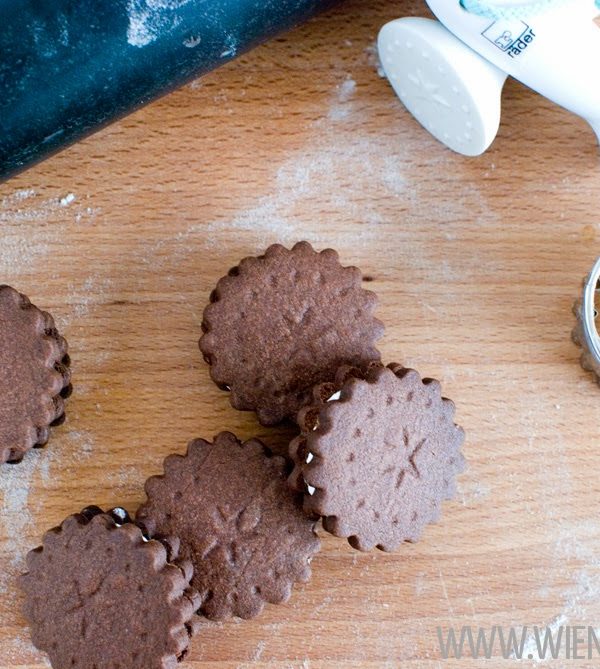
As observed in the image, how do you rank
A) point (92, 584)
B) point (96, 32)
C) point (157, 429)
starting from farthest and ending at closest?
point (157, 429)
point (92, 584)
point (96, 32)

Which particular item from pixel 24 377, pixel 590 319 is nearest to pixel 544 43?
pixel 590 319

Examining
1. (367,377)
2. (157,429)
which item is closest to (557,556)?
(367,377)

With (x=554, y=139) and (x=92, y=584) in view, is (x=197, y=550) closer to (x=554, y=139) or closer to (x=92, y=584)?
(x=92, y=584)

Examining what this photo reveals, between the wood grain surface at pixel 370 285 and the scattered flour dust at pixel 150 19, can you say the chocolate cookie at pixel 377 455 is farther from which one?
the scattered flour dust at pixel 150 19

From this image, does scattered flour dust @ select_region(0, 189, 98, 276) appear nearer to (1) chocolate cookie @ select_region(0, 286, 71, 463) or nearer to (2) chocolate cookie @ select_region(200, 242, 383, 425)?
(1) chocolate cookie @ select_region(0, 286, 71, 463)

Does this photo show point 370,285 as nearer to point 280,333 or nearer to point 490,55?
point 280,333

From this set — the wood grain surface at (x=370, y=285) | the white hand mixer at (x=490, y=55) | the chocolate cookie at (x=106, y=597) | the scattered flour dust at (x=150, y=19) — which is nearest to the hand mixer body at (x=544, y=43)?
the white hand mixer at (x=490, y=55)
